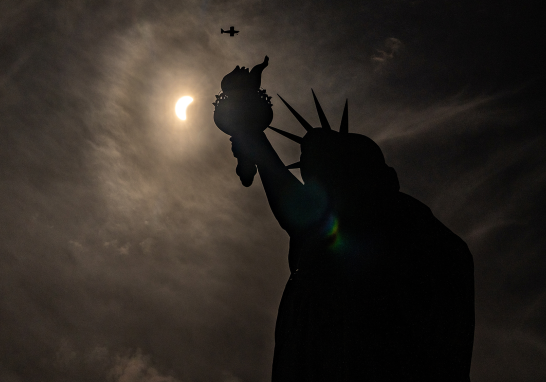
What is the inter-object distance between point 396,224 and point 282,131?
10.3 ft

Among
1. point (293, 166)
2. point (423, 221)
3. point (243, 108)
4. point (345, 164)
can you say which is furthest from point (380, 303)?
point (243, 108)

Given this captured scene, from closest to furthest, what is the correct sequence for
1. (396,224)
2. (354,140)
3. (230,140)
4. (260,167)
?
(396,224), (354,140), (260,167), (230,140)

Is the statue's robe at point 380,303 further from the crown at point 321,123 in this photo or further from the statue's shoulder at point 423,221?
the crown at point 321,123

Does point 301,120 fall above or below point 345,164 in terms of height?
above

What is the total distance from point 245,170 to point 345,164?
2.01 metres

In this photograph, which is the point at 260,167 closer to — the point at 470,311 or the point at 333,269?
the point at 333,269

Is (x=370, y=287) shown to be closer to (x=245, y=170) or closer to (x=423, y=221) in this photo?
(x=423, y=221)

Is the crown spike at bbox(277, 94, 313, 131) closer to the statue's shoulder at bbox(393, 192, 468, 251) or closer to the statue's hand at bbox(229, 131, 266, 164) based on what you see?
the statue's hand at bbox(229, 131, 266, 164)

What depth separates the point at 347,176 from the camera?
21.4ft

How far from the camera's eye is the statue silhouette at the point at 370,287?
5406 mm

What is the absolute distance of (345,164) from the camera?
6.61 m

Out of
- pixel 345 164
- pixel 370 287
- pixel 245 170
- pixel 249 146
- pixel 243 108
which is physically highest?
pixel 243 108

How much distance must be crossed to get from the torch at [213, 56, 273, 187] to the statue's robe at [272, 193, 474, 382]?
2.15 meters

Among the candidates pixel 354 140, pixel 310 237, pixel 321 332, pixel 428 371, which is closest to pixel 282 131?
pixel 354 140
